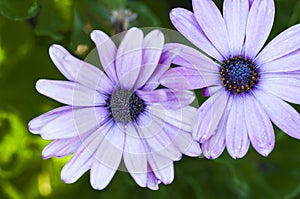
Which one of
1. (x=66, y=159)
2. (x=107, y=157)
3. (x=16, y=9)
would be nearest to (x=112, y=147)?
(x=107, y=157)

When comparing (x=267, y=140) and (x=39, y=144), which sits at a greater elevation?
(x=267, y=140)

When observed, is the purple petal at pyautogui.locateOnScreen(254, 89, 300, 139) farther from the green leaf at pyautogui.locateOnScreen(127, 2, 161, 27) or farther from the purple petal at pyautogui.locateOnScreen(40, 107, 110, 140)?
the green leaf at pyautogui.locateOnScreen(127, 2, 161, 27)

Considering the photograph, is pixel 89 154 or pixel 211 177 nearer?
pixel 89 154

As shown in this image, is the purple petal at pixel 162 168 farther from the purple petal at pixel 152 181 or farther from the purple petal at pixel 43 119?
the purple petal at pixel 43 119

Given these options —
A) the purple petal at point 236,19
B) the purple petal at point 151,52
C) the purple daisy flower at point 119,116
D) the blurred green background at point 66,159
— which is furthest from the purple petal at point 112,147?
the blurred green background at point 66,159

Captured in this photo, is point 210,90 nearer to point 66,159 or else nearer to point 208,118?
point 208,118

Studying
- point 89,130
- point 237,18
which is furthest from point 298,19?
point 89,130

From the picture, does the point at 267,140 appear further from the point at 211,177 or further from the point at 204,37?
the point at 211,177
